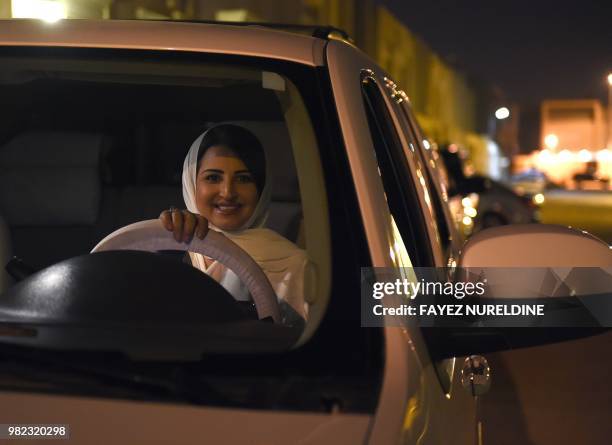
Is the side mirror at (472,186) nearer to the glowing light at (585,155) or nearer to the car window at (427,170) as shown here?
the car window at (427,170)

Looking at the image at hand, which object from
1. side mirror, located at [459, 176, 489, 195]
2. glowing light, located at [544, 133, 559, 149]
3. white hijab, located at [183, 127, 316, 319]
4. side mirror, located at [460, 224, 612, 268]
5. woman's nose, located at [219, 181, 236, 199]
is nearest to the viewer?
side mirror, located at [460, 224, 612, 268]

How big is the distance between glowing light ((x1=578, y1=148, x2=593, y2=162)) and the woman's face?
398 feet

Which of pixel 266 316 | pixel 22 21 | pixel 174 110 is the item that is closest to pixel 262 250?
pixel 266 316

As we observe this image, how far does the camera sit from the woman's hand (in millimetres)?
2283

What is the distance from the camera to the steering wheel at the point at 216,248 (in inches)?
90.7

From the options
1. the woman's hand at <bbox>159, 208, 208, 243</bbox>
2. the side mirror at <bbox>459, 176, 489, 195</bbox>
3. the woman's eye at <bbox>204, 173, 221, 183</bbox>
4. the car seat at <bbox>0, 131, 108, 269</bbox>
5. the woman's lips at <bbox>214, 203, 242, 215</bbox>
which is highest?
→ the side mirror at <bbox>459, 176, 489, 195</bbox>

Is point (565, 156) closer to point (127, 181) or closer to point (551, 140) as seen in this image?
point (551, 140)

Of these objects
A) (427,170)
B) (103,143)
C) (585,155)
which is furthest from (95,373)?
(585,155)

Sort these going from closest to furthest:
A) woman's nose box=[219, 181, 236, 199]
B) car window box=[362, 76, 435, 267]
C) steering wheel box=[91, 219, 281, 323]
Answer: steering wheel box=[91, 219, 281, 323] < woman's nose box=[219, 181, 236, 199] < car window box=[362, 76, 435, 267]

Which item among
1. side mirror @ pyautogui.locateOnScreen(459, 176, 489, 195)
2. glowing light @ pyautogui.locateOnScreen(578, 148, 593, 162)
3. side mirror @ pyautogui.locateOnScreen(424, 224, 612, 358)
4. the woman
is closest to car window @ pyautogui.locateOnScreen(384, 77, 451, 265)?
the woman

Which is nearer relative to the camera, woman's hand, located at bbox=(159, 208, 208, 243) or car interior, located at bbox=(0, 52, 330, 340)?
woman's hand, located at bbox=(159, 208, 208, 243)

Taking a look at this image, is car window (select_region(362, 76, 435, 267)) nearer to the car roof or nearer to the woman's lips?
the woman's lips

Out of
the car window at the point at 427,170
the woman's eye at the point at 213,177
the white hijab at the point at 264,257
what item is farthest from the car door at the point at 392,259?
the car window at the point at 427,170

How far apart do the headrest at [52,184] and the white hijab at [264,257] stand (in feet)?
3.50
